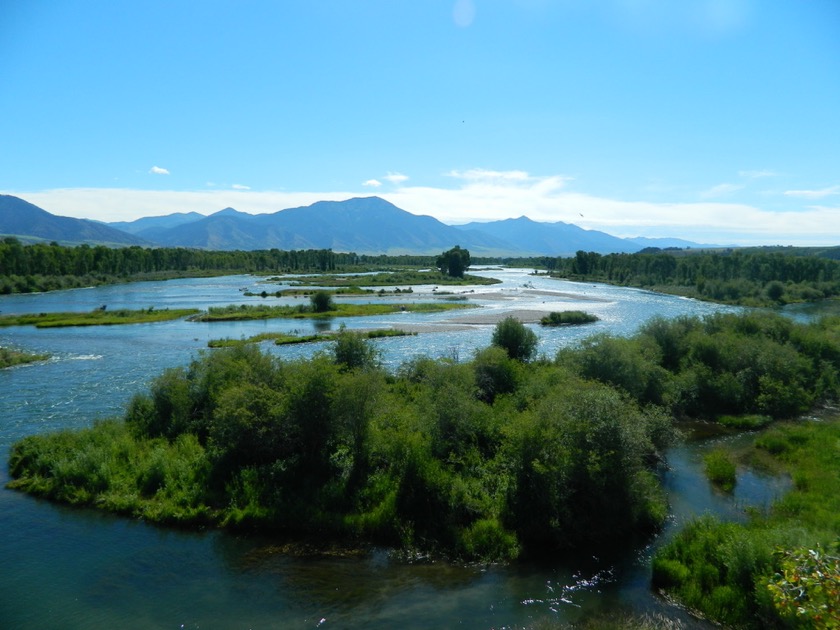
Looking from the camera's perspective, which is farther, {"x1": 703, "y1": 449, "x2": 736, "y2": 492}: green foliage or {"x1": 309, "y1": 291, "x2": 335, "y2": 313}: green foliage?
{"x1": 309, "y1": 291, "x2": 335, "y2": 313}: green foliage

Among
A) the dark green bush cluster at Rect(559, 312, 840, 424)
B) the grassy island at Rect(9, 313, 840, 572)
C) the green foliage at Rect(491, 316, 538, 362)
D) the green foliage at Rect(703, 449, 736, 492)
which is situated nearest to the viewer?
the grassy island at Rect(9, 313, 840, 572)

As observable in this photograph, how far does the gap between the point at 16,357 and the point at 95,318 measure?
29526 mm

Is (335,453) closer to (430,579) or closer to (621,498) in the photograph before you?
(430,579)

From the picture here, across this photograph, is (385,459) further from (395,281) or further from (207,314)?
(395,281)

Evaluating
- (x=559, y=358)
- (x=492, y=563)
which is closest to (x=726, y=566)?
(x=492, y=563)

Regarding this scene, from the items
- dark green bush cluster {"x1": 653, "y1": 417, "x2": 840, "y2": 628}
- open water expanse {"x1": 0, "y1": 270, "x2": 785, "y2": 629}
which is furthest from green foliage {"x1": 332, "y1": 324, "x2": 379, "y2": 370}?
dark green bush cluster {"x1": 653, "y1": 417, "x2": 840, "y2": 628}

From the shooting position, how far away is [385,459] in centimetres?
2381

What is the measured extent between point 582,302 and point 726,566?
92434 millimetres

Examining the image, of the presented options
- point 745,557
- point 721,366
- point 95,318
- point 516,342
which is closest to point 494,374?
point 516,342

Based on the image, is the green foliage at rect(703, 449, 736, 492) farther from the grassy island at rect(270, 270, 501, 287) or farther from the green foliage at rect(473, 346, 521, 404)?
the grassy island at rect(270, 270, 501, 287)

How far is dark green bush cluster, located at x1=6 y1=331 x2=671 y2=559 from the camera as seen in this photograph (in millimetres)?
20188

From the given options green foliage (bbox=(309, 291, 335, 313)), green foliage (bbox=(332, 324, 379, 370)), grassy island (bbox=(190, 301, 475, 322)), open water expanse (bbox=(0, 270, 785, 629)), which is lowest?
open water expanse (bbox=(0, 270, 785, 629))

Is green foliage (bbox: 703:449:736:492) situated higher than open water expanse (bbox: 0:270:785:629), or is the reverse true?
green foliage (bbox: 703:449:736:492)

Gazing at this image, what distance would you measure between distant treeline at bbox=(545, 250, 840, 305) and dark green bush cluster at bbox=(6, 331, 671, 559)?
100243 millimetres
